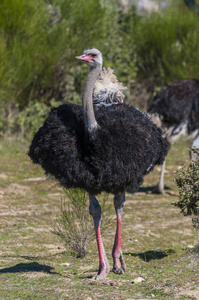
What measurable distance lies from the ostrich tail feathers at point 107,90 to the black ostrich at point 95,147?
849 mm

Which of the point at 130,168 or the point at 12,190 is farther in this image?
the point at 12,190

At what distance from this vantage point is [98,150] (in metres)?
3.97

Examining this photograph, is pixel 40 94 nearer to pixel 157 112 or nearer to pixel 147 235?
pixel 157 112

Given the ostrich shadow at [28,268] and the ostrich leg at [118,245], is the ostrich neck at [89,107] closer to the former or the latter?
the ostrich leg at [118,245]

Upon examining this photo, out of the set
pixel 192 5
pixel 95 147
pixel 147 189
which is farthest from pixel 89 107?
pixel 192 5

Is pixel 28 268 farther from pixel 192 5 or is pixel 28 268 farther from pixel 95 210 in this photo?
pixel 192 5

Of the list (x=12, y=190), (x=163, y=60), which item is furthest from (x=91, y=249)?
(x=163, y=60)

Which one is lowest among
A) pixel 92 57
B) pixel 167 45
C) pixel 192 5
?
pixel 92 57

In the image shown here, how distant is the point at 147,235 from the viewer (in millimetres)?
6160

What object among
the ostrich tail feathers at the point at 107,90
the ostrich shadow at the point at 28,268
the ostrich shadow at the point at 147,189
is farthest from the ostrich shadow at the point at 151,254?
the ostrich shadow at the point at 147,189

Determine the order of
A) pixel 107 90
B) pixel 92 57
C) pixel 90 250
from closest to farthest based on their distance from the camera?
pixel 92 57, pixel 107 90, pixel 90 250

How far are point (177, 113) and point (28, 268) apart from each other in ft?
13.4

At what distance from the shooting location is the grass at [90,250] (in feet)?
13.0

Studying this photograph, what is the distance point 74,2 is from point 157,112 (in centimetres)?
494
